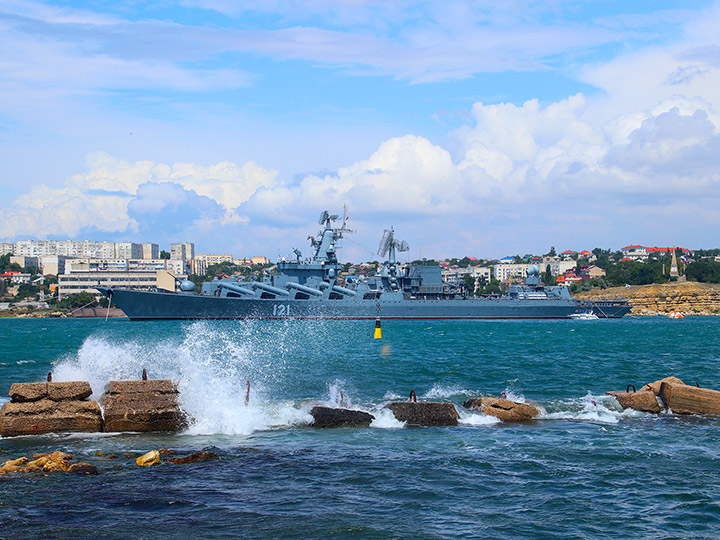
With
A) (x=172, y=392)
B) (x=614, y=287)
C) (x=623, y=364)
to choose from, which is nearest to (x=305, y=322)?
(x=623, y=364)

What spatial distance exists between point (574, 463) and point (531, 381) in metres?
11.9

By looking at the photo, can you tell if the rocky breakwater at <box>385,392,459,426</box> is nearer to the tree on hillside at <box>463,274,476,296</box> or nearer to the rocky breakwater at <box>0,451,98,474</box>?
the rocky breakwater at <box>0,451,98,474</box>

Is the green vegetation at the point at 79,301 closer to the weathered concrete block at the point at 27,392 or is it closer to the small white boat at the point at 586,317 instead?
the small white boat at the point at 586,317

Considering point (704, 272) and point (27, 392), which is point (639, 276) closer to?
point (704, 272)

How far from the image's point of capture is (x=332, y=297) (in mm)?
80625

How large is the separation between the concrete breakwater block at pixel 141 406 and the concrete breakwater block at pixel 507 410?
7.05 m

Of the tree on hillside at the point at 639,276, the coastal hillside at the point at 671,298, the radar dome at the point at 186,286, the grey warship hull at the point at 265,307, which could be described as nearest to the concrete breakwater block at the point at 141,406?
the grey warship hull at the point at 265,307

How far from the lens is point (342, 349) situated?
37.3 meters

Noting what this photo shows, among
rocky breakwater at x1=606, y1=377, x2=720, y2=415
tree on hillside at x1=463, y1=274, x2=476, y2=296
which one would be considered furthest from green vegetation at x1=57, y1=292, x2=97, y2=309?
rocky breakwater at x1=606, y1=377, x2=720, y2=415

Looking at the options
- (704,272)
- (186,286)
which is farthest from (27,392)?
(704,272)

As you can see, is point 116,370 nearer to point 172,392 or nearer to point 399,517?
point 172,392

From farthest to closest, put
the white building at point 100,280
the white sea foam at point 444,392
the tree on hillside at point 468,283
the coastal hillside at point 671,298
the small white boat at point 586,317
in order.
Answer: the coastal hillside at point 671,298, the white building at point 100,280, the tree on hillside at point 468,283, the small white boat at point 586,317, the white sea foam at point 444,392

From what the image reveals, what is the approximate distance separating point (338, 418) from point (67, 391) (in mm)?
5632

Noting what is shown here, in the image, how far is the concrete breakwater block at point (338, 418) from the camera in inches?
596
